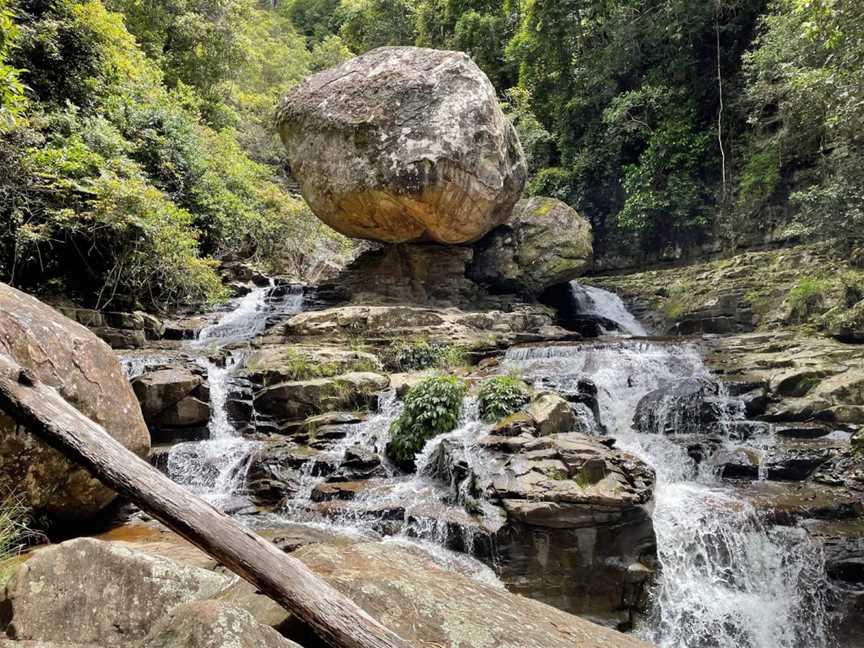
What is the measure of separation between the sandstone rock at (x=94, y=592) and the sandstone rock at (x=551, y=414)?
17.8ft

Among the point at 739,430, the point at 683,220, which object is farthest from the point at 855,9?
the point at 683,220

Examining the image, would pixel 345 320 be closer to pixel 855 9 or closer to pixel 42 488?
pixel 42 488

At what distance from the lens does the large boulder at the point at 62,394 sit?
14.8 feet

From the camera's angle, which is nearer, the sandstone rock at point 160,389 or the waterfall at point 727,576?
the waterfall at point 727,576

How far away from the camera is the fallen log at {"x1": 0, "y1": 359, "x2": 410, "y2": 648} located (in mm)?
2424

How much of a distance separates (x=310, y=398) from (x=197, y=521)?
6.72m

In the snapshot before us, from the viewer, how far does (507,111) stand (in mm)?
21516

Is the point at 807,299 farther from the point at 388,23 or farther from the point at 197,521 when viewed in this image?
the point at 388,23

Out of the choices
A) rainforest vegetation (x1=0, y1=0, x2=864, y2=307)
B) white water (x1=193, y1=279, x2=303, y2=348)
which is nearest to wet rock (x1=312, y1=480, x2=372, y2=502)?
rainforest vegetation (x1=0, y1=0, x2=864, y2=307)

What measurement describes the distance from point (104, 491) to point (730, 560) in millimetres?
6926

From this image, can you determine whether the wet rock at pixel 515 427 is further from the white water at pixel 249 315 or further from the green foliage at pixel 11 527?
the white water at pixel 249 315

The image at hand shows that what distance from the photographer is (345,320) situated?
1288 centimetres

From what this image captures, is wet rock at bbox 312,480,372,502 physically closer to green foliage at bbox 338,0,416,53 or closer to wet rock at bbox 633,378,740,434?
wet rock at bbox 633,378,740,434

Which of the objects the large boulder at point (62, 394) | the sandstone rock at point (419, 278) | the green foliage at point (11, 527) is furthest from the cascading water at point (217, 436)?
the sandstone rock at point (419, 278)
